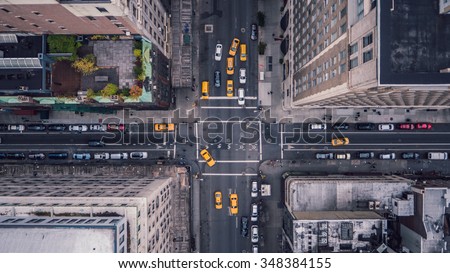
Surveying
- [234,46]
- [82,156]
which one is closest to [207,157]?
[234,46]

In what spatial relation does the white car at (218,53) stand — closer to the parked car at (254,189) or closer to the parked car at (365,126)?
the parked car at (254,189)

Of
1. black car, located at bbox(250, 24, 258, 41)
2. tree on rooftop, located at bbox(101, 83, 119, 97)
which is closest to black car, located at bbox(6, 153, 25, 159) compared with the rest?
tree on rooftop, located at bbox(101, 83, 119, 97)

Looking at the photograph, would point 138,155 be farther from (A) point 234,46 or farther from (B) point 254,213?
(A) point 234,46

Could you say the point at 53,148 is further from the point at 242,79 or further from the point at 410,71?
the point at 410,71

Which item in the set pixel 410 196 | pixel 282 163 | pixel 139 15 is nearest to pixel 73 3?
pixel 139 15

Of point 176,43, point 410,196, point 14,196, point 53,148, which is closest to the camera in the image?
A: point 14,196

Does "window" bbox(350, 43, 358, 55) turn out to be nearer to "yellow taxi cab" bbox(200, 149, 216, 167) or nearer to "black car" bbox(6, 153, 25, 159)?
"yellow taxi cab" bbox(200, 149, 216, 167)
